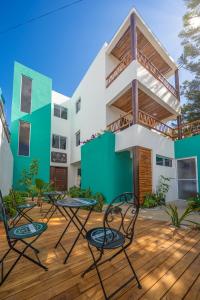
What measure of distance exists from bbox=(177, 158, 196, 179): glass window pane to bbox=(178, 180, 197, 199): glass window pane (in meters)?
0.25

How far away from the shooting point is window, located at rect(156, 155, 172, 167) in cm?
751

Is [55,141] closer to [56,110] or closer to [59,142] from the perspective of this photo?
[59,142]

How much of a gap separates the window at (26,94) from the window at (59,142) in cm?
298

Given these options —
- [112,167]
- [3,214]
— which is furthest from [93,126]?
[3,214]

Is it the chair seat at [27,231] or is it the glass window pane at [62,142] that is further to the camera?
the glass window pane at [62,142]

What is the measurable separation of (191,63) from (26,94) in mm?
13614

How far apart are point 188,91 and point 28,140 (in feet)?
46.0

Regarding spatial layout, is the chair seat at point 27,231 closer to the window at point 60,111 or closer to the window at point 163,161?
the window at point 163,161

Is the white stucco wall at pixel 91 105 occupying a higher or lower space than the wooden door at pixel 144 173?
higher

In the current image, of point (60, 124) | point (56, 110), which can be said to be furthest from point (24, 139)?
point (56, 110)

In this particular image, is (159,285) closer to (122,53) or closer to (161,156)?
(161,156)

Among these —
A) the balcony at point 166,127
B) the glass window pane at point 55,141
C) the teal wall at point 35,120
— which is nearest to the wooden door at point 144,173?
the balcony at point 166,127

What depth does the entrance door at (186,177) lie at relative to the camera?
757 cm

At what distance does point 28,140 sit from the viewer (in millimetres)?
11109
